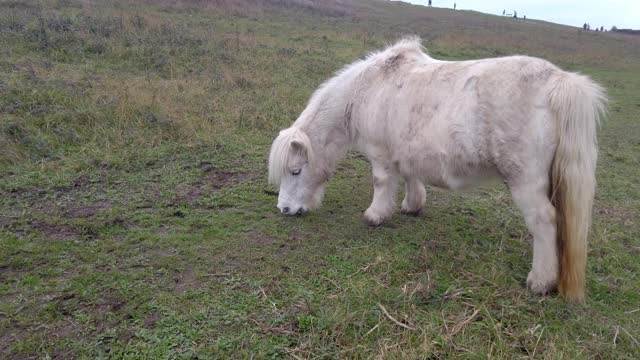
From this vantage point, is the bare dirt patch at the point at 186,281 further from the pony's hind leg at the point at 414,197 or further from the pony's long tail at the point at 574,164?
the pony's long tail at the point at 574,164

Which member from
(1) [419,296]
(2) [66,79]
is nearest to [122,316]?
(1) [419,296]

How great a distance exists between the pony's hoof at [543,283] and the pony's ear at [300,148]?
234 cm

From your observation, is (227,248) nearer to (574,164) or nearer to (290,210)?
(290,210)

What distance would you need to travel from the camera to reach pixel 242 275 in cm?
350

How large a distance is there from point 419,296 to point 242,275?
1339 millimetres

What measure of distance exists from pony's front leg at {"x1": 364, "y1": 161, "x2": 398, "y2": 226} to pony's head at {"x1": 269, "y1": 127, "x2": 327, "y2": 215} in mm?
589

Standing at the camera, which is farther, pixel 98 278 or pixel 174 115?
pixel 174 115

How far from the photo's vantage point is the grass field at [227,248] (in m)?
2.81

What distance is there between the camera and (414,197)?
4.75 metres

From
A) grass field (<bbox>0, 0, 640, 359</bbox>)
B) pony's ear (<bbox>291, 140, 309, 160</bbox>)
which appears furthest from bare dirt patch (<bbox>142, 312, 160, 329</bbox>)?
pony's ear (<bbox>291, 140, 309, 160</bbox>)

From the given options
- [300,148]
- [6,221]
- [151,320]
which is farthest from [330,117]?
[6,221]

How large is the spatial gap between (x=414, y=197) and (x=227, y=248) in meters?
2.02

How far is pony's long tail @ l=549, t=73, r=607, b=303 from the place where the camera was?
9.96 feet

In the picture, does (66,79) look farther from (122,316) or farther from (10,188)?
(122,316)
